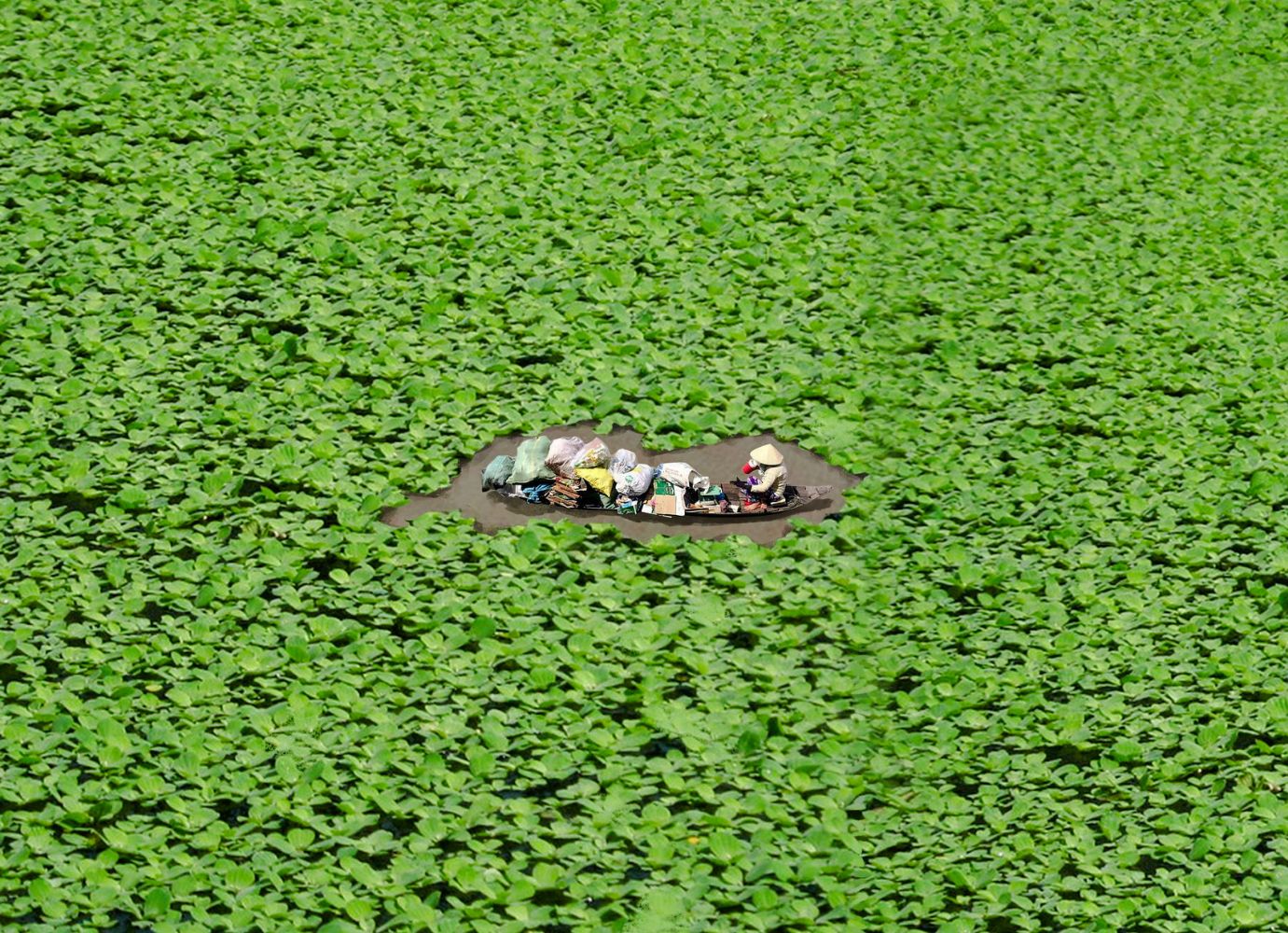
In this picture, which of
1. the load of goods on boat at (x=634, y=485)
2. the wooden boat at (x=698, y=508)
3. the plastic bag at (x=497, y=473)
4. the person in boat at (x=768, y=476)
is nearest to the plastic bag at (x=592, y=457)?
the load of goods on boat at (x=634, y=485)

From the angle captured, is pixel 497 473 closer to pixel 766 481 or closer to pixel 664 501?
pixel 664 501

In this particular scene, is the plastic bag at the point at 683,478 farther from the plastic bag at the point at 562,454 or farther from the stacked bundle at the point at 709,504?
the plastic bag at the point at 562,454

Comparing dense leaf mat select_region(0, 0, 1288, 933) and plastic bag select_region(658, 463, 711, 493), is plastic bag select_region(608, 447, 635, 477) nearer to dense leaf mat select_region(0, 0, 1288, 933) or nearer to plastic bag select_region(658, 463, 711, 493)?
plastic bag select_region(658, 463, 711, 493)

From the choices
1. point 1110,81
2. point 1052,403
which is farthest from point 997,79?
point 1052,403

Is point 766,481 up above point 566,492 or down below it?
above

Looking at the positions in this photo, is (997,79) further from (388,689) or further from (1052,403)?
(388,689)

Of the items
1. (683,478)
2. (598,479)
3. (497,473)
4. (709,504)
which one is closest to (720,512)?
(709,504)
